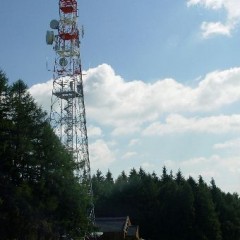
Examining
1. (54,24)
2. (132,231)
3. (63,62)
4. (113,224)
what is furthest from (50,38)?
(132,231)

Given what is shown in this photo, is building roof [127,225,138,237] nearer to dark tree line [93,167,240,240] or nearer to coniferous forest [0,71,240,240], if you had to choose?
dark tree line [93,167,240,240]

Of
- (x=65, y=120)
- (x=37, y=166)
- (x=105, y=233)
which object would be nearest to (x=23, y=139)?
(x=37, y=166)

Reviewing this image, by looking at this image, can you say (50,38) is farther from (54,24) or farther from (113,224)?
(113,224)

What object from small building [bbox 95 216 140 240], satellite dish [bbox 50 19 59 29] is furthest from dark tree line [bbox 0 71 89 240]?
small building [bbox 95 216 140 240]

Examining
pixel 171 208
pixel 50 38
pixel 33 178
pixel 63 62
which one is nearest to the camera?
pixel 33 178

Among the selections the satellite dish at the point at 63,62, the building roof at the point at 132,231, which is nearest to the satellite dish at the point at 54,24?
the satellite dish at the point at 63,62

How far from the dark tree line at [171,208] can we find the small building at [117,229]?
7.75m

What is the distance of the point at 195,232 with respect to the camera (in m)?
67.4

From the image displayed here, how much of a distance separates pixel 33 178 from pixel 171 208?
39705mm

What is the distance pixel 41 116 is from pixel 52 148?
2.73m

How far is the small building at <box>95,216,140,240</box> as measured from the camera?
5691cm

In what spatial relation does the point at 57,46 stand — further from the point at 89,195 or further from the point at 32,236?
the point at 32,236

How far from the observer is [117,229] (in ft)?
189

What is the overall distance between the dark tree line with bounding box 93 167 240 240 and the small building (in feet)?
25.4
